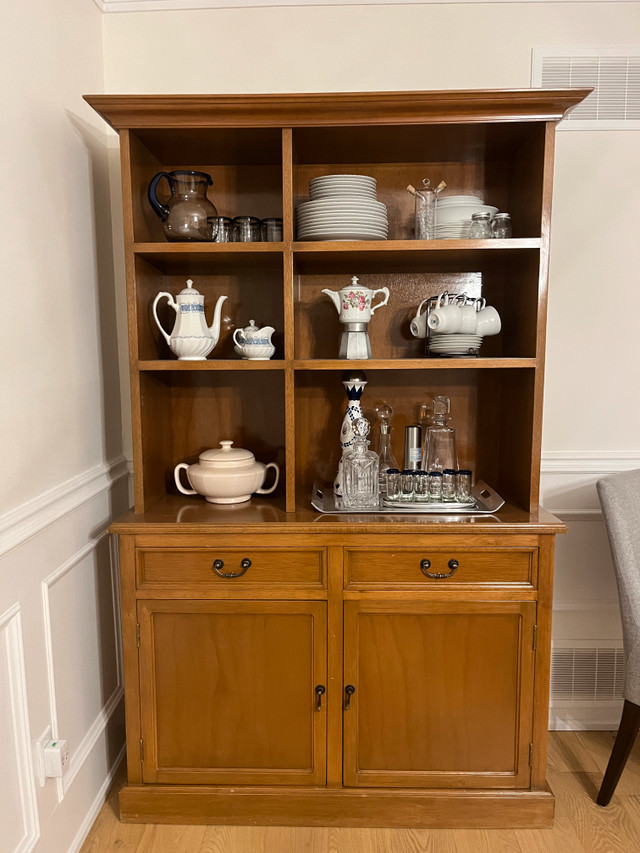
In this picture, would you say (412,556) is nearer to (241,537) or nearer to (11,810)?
(241,537)

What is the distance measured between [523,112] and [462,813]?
198 cm

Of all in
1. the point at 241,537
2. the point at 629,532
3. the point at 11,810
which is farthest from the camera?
the point at 629,532

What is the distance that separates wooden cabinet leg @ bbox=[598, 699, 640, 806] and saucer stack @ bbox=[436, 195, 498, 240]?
1474 millimetres

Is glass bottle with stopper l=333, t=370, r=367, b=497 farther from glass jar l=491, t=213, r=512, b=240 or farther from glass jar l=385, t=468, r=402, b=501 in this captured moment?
glass jar l=491, t=213, r=512, b=240

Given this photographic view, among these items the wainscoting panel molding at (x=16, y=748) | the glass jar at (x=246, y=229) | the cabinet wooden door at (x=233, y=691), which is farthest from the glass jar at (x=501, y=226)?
the wainscoting panel molding at (x=16, y=748)

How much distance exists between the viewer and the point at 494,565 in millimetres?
1812

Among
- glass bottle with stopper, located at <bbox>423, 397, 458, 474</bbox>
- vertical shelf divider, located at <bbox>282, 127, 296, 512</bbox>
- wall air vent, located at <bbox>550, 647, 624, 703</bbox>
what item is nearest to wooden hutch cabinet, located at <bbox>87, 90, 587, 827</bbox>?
vertical shelf divider, located at <bbox>282, 127, 296, 512</bbox>

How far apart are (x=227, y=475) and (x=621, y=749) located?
143 cm

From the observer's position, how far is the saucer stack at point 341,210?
1.87 metres

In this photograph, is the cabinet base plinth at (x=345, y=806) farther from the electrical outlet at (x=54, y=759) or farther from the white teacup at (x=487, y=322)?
Result: the white teacup at (x=487, y=322)

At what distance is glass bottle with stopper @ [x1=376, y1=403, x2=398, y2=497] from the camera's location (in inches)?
81.3

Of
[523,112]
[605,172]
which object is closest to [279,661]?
[523,112]

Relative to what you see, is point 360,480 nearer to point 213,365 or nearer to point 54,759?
point 213,365

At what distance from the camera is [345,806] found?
1.88 m
